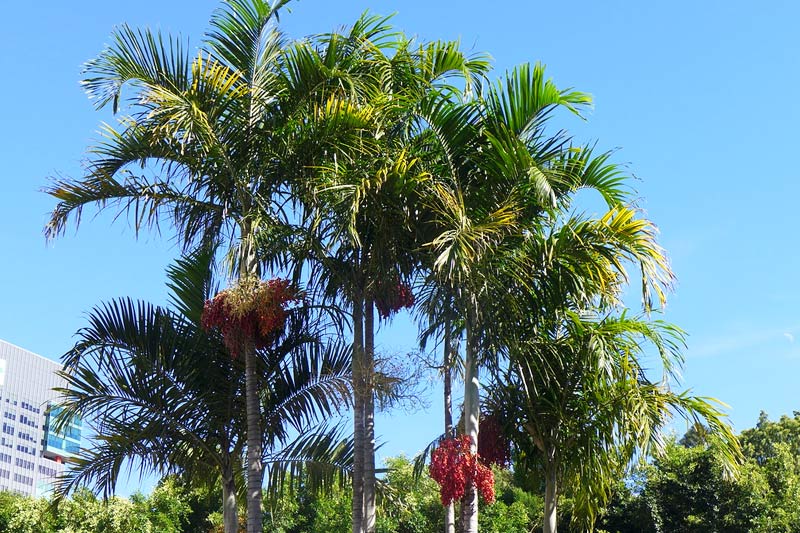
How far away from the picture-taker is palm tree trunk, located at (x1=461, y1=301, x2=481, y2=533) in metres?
9.88

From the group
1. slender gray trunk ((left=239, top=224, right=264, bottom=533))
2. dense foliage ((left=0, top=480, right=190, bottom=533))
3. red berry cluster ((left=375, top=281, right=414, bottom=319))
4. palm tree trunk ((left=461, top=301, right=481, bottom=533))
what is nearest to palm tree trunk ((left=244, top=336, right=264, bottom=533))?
slender gray trunk ((left=239, top=224, right=264, bottom=533))

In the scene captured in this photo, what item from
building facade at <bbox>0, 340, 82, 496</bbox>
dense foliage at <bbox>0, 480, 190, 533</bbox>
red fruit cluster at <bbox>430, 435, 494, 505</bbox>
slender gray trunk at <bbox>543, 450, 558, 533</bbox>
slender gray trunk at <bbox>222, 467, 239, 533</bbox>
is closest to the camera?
red fruit cluster at <bbox>430, 435, 494, 505</bbox>

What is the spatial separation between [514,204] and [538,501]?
19.2 meters

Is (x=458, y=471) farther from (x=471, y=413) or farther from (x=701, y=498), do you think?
(x=701, y=498)

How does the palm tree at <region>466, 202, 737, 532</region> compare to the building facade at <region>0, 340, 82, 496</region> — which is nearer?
the palm tree at <region>466, 202, 737, 532</region>

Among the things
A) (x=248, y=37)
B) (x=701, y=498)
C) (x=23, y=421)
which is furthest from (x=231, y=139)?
(x=23, y=421)

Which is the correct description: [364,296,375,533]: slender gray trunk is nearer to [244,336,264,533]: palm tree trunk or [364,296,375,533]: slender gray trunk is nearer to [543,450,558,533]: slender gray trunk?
[244,336,264,533]: palm tree trunk

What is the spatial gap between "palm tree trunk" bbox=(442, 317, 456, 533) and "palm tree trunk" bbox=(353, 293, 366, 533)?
0.95 meters

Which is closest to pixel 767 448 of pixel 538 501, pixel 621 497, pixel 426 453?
pixel 538 501

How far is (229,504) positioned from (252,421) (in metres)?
1.57

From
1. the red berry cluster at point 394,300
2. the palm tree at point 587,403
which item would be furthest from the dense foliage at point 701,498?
the red berry cluster at point 394,300

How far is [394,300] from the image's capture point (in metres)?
10.8

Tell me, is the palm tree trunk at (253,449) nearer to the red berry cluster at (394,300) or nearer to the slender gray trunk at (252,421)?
the slender gray trunk at (252,421)

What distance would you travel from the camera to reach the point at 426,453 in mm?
11703
